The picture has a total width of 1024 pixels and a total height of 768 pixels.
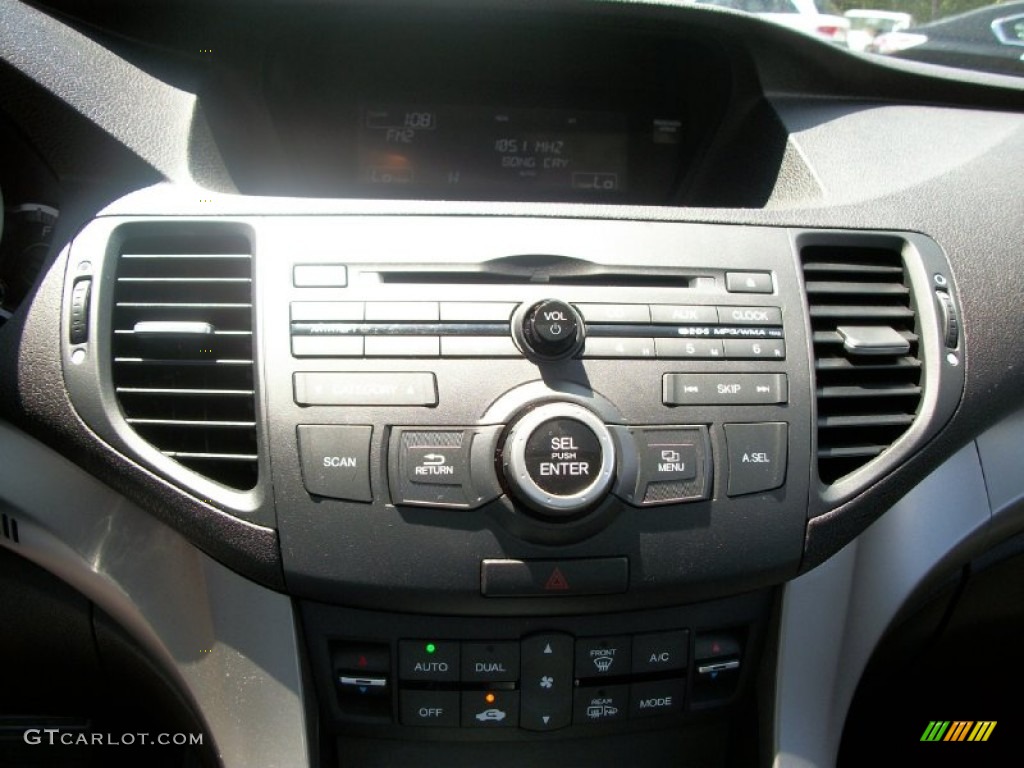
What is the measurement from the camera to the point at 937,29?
2.20 meters

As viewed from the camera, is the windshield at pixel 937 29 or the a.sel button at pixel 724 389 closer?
the a.sel button at pixel 724 389

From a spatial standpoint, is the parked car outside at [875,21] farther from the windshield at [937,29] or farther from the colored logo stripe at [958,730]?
the colored logo stripe at [958,730]

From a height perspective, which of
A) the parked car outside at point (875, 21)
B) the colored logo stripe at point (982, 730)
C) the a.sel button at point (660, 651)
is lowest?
the colored logo stripe at point (982, 730)

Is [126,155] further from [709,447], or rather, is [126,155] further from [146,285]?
[709,447]

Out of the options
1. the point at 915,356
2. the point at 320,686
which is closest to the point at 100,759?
the point at 320,686

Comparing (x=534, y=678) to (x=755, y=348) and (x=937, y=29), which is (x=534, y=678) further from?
(x=937, y=29)

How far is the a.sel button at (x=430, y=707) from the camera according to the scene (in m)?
1.38

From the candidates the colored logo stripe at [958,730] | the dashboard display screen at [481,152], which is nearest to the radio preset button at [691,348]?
the dashboard display screen at [481,152]

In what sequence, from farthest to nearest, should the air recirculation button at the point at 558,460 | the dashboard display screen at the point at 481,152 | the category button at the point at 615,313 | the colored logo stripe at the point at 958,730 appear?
the dashboard display screen at the point at 481,152
the colored logo stripe at the point at 958,730
the category button at the point at 615,313
the air recirculation button at the point at 558,460

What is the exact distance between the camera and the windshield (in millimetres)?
2021

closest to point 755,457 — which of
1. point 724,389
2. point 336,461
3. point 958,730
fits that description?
point 724,389

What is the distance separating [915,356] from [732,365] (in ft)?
1.03

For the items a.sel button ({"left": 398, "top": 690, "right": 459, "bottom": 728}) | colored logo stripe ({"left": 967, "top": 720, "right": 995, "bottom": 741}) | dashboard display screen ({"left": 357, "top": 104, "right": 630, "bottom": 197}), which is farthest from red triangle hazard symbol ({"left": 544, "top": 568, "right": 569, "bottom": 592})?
colored logo stripe ({"left": 967, "top": 720, "right": 995, "bottom": 741})

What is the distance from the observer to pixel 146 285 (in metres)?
1.35
